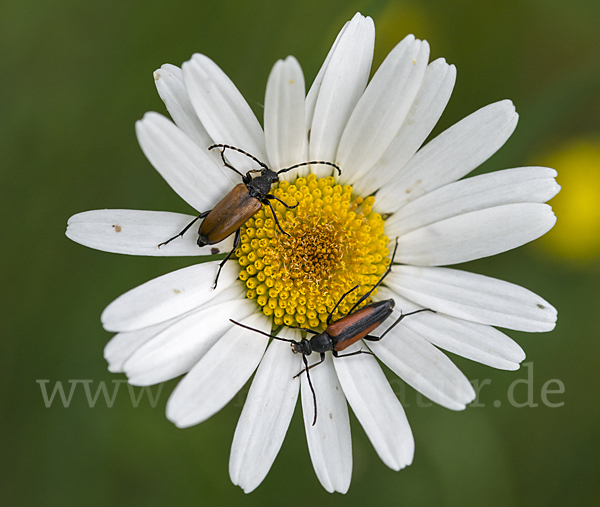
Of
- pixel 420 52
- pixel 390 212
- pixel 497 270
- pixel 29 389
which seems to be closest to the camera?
pixel 420 52

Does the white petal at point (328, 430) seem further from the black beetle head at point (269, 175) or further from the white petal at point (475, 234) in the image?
the black beetle head at point (269, 175)

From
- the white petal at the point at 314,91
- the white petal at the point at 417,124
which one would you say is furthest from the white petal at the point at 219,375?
the white petal at the point at 314,91

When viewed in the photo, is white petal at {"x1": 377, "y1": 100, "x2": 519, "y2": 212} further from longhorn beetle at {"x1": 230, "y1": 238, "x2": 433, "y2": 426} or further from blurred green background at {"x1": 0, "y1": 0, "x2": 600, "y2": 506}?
blurred green background at {"x1": 0, "y1": 0, "x2": 600, "y2": 506}

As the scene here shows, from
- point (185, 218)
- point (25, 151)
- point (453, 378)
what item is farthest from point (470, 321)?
point (25, 151)

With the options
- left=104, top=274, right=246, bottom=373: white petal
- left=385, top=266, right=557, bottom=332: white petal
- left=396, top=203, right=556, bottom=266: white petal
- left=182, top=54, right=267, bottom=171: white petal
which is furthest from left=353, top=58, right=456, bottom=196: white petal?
left=104, top=274, right=246, bottom=373: white petal

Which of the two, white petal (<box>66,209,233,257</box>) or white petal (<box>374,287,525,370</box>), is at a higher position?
white petal (<box>66,209,233,257</box>)

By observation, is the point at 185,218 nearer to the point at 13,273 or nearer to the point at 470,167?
the point at 470,167

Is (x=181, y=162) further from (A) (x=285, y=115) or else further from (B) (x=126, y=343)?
(B) (x=126, y=343)
